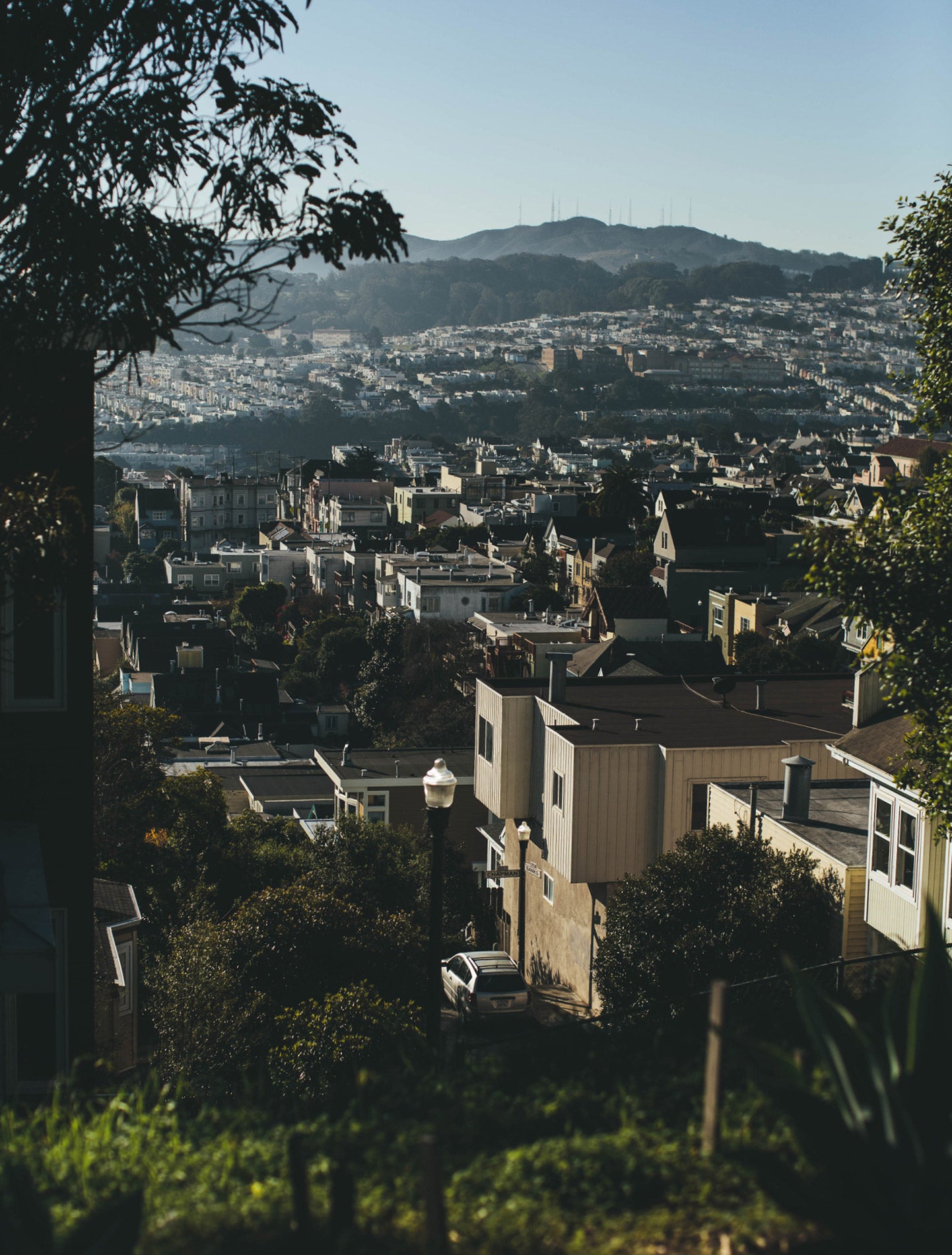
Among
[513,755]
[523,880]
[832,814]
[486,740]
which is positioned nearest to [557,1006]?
[523,880]

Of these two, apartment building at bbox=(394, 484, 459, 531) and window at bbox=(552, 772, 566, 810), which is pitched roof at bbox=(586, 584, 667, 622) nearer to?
window at bbox=(552, 772, 566, 810)

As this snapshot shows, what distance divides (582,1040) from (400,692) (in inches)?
1925

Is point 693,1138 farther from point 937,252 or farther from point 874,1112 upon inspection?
point 937,252

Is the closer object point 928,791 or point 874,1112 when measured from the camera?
point 874,1112

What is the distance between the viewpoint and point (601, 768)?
1778 cm

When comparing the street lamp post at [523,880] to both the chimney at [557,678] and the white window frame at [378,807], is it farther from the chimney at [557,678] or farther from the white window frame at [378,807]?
the white window frame at [378,807]

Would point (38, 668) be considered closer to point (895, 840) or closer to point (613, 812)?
point (895, 840)

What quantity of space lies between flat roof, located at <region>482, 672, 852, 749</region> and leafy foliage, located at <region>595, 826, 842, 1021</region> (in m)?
3.15

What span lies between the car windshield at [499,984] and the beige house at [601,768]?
3.10 feet

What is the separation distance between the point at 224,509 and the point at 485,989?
115859mm

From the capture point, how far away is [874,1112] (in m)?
4.35

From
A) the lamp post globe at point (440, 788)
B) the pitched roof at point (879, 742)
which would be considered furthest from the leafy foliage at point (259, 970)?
the pitched roof at point (879, 742)

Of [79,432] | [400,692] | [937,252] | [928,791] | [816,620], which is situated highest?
[937,252]

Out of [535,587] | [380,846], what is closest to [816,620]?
[535,587]
